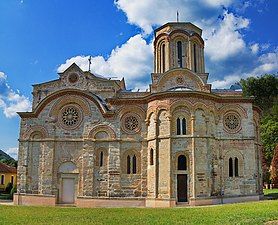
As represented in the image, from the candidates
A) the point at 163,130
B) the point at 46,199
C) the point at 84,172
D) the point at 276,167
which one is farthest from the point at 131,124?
the point at 276,167

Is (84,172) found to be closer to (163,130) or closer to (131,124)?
(131,124)

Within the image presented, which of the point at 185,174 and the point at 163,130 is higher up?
the point at 163,130

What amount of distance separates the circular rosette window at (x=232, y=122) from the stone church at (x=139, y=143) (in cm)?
7

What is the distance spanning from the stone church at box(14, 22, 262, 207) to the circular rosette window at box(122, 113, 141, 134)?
72 millimetres

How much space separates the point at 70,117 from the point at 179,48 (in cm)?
992

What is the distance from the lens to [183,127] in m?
23.5

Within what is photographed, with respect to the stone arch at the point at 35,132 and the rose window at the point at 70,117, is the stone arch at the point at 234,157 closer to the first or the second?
the rose window at the point at 70,117

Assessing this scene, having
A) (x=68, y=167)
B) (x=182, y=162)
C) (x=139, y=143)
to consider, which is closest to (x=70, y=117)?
(x=68, y=167)

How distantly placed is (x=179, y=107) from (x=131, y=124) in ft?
12.5

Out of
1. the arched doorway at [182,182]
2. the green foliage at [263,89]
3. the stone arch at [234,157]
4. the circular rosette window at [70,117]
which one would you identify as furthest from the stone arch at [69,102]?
the green foliage at [263,89]

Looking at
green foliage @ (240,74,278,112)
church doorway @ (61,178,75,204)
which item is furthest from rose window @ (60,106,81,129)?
green foliage @ (240,74,278,112)

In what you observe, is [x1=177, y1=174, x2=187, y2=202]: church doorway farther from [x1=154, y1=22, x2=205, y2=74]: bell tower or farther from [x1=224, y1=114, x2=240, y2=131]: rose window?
[x1=154, y1=22, x2=205, y2=74]: bell tower

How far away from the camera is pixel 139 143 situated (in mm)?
24969

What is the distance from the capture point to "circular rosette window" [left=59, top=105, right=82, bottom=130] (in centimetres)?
2598
